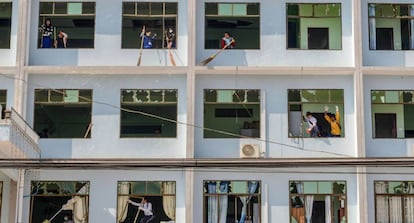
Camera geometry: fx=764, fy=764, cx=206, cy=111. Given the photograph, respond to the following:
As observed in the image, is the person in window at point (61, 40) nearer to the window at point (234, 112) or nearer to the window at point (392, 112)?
the window at point (234, 112)

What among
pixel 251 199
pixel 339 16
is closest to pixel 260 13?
pixel 339 16

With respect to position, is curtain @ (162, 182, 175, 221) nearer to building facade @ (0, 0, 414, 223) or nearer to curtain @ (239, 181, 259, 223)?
building facade @ (0, 0, 414, 223)

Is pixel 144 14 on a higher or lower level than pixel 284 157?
higher

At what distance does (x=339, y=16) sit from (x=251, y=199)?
5.19 m

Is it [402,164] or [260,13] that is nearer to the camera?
[402,164]

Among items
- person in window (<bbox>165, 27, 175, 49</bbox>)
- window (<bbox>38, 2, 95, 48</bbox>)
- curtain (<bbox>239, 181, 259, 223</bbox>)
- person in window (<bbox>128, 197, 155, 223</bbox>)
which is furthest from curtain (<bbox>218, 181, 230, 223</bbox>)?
window (<bbox>38, 2, 95, 48</bbox>)

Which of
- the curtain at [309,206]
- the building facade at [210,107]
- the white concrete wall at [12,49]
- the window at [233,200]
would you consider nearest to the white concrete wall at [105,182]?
the building facade at [210,107]

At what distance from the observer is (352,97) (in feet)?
62.2

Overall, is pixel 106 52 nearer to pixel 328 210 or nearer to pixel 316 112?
pixel 316 112

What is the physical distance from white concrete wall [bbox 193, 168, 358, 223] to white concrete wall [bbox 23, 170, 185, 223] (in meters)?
0.47

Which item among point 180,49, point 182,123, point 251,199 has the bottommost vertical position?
point 251,199

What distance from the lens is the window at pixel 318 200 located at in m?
18.5

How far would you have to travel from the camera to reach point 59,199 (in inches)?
727

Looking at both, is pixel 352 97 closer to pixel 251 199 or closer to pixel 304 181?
pixel 304 181
